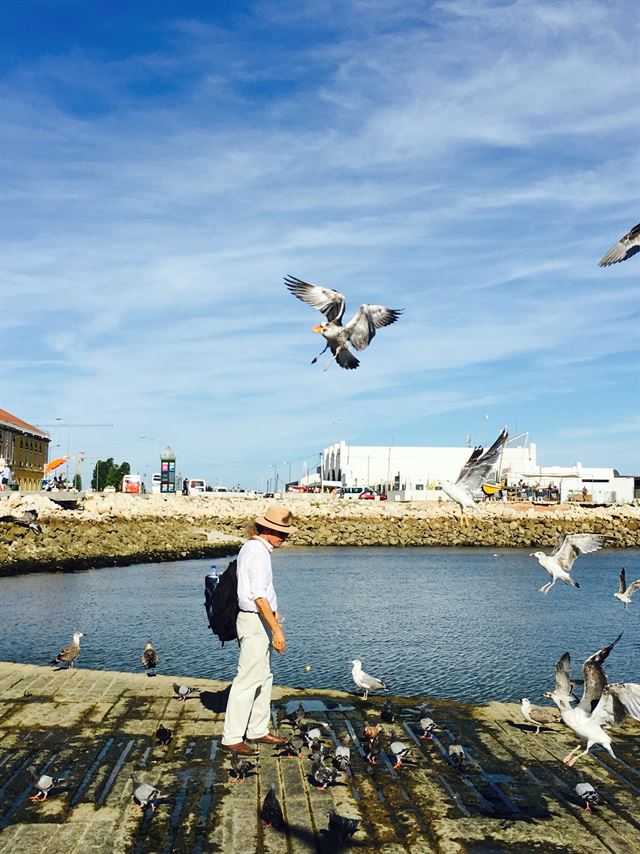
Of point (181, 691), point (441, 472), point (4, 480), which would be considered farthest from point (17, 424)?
point (181, 691)

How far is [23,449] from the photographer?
10325cm

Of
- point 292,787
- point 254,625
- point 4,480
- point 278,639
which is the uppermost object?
point 4,480

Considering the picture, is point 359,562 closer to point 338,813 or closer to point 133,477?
point 338,813

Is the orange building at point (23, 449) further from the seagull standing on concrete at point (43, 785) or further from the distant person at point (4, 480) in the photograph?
the seagull standing on concrete at point (43, 785)

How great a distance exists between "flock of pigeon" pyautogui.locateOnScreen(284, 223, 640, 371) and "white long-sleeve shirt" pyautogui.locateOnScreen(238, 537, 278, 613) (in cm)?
339

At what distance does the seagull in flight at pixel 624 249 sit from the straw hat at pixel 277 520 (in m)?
4.85

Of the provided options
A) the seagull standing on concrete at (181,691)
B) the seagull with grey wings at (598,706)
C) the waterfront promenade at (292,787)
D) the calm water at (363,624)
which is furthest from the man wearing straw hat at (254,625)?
the calm water at (363,624)

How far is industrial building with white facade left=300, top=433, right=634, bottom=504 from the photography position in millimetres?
130625

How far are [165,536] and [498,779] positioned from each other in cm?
5850

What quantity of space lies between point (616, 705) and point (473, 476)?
15.4ft

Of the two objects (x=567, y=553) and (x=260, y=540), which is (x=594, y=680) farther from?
(x=260, y=540)

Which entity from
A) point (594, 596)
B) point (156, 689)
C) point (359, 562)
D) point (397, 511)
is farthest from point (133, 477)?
point (156, 689)

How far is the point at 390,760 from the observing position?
9.87m

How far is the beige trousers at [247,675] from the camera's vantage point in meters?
9.27
